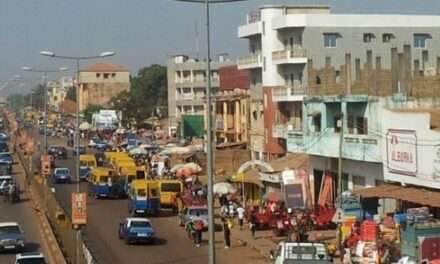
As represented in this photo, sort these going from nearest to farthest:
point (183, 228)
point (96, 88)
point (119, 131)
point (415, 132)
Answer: point (415, 132), point (183, 228), point (119, 131), point (96, 88)

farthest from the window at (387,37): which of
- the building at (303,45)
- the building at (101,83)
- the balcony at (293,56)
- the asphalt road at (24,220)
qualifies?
the building at (101,83)

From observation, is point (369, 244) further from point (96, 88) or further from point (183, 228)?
point (96, 88)

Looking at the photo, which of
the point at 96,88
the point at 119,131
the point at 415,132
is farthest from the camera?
the point at 96,88

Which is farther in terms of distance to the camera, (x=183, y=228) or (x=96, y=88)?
(x=96, y=88)

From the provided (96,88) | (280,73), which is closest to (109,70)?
(96,88)

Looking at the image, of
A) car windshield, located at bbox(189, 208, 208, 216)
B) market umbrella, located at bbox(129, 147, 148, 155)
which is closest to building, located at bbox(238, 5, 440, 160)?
car windshield, located at bbox(189, 208, 208, 216)

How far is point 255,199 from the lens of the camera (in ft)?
151

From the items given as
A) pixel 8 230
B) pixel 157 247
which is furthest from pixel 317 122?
pixel 8 230

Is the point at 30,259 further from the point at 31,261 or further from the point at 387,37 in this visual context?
the point at 387,37

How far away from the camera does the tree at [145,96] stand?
129500 millimetres

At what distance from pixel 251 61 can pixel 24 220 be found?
893 inches

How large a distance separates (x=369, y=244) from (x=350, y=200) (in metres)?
6.60

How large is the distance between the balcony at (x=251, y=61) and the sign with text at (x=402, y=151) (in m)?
28.6

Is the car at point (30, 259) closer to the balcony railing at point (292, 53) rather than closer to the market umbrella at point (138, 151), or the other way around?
the balcony railing at point (292, 53)
